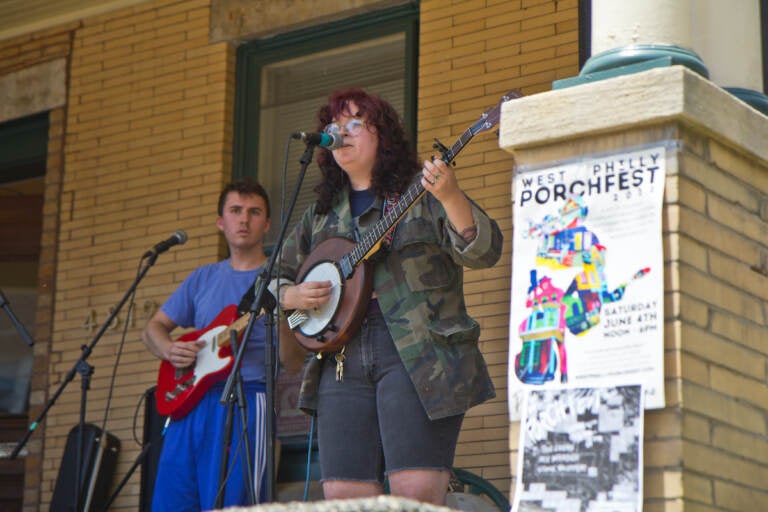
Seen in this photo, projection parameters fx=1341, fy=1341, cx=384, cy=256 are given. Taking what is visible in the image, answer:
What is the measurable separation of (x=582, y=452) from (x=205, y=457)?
2710 millimetres

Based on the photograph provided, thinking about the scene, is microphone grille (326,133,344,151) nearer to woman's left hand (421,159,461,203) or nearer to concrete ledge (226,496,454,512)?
woman's left hand (421,159,461,203)

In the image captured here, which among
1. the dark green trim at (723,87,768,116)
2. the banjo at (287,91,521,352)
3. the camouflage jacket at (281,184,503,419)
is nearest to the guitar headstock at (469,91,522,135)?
the banjo at (287,91,521,352)

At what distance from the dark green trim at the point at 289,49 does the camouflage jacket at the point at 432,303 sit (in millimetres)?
3154

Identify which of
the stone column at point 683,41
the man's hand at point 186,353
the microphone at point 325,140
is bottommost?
the man's hand at point 186,353

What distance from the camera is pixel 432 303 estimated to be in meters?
4.49

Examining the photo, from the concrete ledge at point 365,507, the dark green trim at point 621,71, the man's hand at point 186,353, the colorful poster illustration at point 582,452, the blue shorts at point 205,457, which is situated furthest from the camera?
the man's hand at point 186,353

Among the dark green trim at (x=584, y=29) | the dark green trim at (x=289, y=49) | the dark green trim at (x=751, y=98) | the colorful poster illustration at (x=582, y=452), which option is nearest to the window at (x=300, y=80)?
the dark green trim at (x=289, y=49)

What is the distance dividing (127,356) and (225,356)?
2.08 metres

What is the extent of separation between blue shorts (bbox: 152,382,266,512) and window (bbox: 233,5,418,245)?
208cm

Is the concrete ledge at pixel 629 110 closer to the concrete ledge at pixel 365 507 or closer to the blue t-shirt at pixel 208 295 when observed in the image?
the concrete ledge at pixel 365 507

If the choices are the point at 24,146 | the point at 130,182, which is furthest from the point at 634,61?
the point at 24,146

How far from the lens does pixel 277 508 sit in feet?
10.1

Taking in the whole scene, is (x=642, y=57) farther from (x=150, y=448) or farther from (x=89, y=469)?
(x=89, y=469)

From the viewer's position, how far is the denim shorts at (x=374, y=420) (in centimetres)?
427
